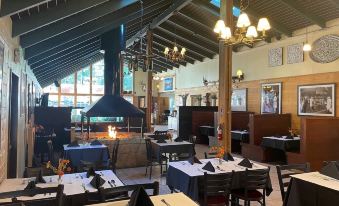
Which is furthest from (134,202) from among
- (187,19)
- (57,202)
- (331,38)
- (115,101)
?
(187,19)

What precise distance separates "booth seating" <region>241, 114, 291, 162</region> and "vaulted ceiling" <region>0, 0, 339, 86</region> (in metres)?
2.85

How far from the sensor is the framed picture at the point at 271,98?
31.2 feet

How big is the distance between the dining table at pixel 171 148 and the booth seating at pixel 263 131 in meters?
2.56

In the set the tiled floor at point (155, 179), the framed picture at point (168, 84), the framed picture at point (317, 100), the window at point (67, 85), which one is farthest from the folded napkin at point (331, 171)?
the window at point (67, 85)

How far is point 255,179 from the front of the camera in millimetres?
→ 3785

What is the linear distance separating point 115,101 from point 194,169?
439 centimetres

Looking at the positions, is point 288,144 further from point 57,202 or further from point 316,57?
point 57,202

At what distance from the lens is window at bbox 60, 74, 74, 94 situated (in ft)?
66.1

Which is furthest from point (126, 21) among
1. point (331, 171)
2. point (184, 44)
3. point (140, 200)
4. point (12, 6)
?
point (184, 44)

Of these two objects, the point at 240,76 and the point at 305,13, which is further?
the point at 240,76

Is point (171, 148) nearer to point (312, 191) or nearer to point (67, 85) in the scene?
point (312, 191)

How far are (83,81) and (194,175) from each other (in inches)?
724

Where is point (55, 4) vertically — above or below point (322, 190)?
above

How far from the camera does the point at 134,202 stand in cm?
195
